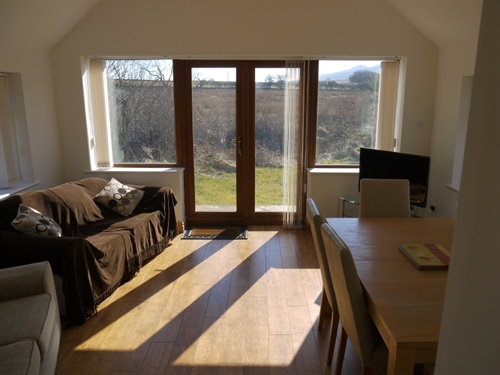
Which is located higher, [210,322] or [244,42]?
[244,42]

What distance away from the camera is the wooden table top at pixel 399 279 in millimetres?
1631

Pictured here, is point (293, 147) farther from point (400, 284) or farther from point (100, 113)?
point (400, 284)

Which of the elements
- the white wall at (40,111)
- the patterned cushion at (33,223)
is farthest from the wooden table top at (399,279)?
the white wall at (40,111)

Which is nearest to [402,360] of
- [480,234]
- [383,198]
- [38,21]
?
[480,234]

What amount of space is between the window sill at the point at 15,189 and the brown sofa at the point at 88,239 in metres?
0.44

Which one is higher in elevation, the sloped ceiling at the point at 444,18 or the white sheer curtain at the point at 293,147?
the sloped ceiling at the point at 444,18

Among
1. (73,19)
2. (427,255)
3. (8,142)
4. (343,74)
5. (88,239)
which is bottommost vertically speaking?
(88,239)

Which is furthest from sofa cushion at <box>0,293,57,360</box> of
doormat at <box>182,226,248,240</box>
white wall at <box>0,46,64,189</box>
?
doormat at <box>182,226,248,240</box>

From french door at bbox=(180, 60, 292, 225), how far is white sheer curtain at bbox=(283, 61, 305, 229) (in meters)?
0.15

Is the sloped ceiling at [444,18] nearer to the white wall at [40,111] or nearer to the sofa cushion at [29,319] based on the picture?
the sofa cushion at [29,319]

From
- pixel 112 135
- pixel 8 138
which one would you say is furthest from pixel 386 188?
pixel 8 138

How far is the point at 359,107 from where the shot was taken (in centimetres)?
496

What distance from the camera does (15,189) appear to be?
4.01 m

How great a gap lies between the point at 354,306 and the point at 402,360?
345mm
